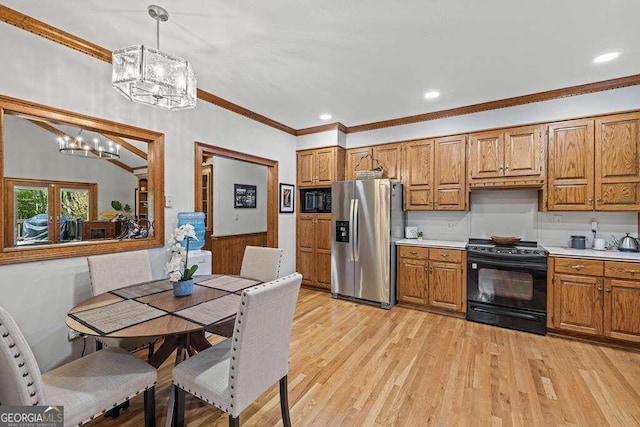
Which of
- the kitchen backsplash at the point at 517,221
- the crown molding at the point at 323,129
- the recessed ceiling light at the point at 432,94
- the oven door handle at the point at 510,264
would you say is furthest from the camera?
the crown molding at the point at 323,129

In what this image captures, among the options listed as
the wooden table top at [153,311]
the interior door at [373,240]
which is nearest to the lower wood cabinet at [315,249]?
the interior door at [373,240]

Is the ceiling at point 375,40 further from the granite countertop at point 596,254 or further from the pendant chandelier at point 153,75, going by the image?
the granite countertop at point 596,254

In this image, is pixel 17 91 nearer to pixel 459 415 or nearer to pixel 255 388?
pixel 255 388

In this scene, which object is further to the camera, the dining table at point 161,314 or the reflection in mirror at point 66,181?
the reflection in mirror at point 66,181

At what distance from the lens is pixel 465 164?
3.64 meters

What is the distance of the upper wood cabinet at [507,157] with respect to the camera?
3.23 m

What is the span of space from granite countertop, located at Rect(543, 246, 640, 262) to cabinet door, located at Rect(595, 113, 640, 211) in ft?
1.50

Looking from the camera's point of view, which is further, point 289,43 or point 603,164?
point 603,164

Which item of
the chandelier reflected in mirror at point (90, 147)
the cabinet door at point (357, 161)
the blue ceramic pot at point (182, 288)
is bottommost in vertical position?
the blue ceramic pot at point (182, 288)

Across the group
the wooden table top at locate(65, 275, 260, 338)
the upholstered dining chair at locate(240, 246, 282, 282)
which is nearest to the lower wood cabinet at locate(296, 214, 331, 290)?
the upholstered dining chair at locate(240, 246, 282, 282)

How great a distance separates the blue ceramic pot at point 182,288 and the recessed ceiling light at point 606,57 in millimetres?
3856

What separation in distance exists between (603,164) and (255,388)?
12.8ft

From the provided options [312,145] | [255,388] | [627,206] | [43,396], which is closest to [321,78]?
[312,145]

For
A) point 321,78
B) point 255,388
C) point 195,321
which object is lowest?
point 255,388
